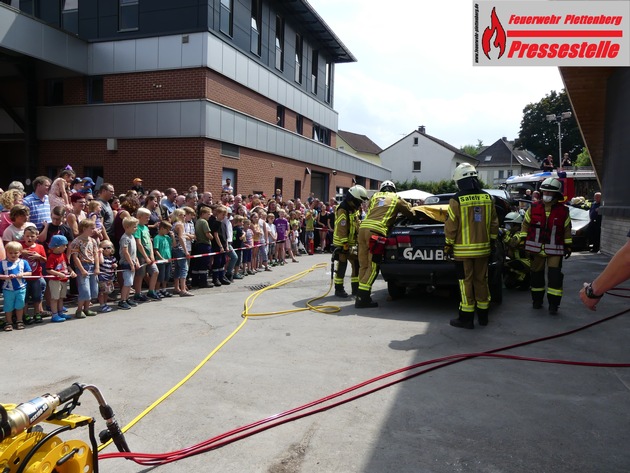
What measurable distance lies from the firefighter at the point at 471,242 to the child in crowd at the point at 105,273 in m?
5.22

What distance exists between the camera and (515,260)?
30.3 ft

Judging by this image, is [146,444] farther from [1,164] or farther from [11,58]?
[1,164]

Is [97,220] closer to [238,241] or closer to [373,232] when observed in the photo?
[238,241]

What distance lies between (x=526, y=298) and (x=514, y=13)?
5.58 m

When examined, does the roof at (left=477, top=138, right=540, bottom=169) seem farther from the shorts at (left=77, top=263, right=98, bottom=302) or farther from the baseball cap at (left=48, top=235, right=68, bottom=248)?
the baseball cap at (left=48, top=235, right=68, bottom=248)

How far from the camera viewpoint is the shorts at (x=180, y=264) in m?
9.27

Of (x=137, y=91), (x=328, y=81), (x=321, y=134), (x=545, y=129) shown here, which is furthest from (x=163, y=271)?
(x=545, y=129)

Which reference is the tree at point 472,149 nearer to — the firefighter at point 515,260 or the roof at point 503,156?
the roof at point 503,156

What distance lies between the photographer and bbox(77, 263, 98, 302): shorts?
7.26m

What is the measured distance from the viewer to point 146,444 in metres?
3.55

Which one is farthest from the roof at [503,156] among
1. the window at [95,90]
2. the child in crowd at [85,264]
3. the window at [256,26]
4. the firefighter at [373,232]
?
the child in crowd at [85,264]

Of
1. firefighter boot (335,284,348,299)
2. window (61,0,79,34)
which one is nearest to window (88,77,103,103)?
window (61,0,79,34)

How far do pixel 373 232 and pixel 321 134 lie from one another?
23421 mm

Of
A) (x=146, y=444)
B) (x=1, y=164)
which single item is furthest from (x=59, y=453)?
(x=1, y=164)
